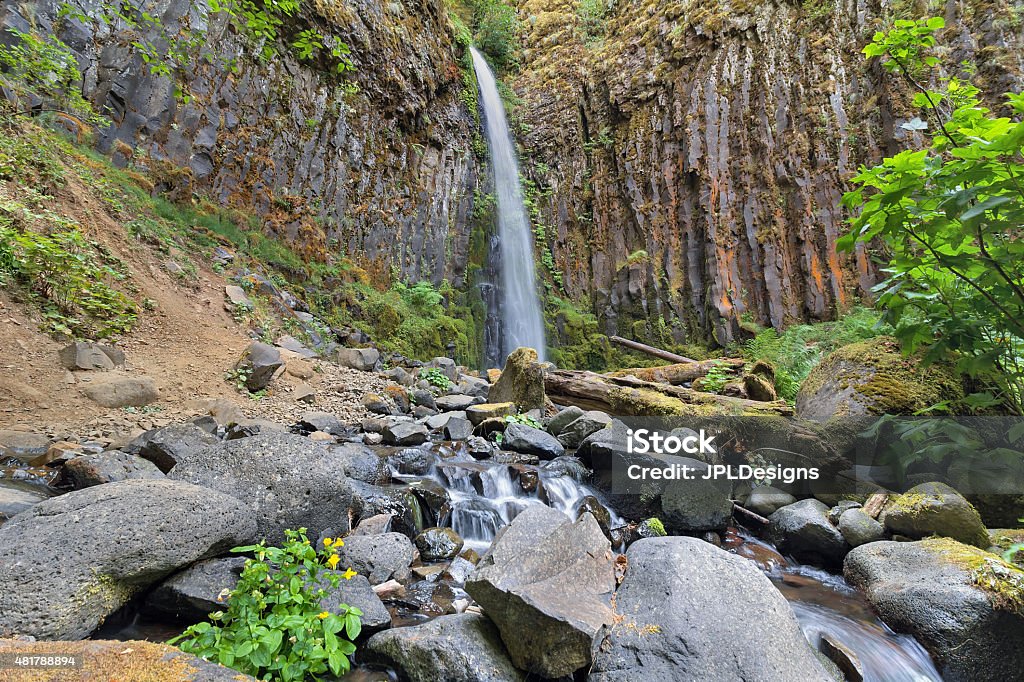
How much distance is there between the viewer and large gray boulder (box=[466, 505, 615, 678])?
2.00m

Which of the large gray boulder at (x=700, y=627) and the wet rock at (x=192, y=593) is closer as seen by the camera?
the large gray boulder at (x=700, y=627)

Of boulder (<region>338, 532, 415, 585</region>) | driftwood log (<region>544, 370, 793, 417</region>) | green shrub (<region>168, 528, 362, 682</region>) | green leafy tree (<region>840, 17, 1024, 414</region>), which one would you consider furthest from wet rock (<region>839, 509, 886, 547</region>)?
green shrub (<region>168, 528, 362, 682</region>)

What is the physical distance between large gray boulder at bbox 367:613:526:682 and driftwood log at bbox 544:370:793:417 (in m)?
4.05

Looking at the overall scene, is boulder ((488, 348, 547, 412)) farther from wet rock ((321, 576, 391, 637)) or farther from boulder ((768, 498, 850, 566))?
wet rock ((321, 576, 391, 637))

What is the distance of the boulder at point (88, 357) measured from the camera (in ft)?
15.6

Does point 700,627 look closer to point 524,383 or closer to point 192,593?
point 192,593

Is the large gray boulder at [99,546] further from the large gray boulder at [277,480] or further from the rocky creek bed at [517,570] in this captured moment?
the large gray boulder at [277,480]

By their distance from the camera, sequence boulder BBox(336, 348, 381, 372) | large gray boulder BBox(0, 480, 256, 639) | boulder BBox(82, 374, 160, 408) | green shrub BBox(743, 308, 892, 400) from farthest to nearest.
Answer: boulder BBox(336, 348, 381, 372) → green shrub BBox(743, 308, 892, 400) → boulder BBox(82, 374, 160, 408) → large gray boulder BBox(0, 480, 256, 639)

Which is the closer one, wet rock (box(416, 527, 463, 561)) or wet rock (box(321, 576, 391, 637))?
wet rock (box(321, 576, 391, 637))

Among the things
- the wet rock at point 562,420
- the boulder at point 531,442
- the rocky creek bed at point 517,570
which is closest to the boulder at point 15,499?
the rocky creek bed at point 517,570

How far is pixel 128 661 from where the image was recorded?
1449 mm

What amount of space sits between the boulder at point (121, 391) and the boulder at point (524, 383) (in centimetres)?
474

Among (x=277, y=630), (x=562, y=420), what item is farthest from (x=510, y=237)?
(x=277, y=630)

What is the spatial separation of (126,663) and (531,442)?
4.58 metres
